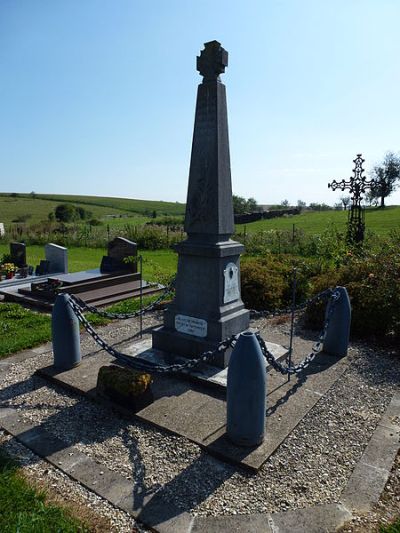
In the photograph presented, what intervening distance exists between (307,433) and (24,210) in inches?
2536

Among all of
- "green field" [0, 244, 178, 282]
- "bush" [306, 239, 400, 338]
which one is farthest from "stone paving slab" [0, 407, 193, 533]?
"green field" [0, 244, 178, 282]

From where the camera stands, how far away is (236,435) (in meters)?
4.13

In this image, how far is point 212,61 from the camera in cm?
572

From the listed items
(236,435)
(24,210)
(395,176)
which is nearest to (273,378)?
(236,435)

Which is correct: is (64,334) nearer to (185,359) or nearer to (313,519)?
(185,359)

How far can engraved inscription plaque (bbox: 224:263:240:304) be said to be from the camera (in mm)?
6016

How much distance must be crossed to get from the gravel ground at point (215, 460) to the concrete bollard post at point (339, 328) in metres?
0.78

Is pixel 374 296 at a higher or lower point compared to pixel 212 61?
lower

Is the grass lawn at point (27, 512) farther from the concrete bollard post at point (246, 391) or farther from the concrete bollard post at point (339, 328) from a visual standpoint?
the concrete bollard post at point (339, 328)

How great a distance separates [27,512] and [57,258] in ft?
38.3

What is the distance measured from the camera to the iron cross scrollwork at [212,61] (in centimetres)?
565

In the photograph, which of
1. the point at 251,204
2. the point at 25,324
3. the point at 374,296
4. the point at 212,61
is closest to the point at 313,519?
the point at 374,296

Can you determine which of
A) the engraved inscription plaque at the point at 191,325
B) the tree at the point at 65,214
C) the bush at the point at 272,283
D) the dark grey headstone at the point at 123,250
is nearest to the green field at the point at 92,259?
the dark grey headstone at the point at 123,250

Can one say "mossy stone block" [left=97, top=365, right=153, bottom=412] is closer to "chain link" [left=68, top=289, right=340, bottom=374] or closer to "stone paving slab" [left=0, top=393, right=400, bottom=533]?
"chain link" [left=68, top=289, right=340, bottom=374]
